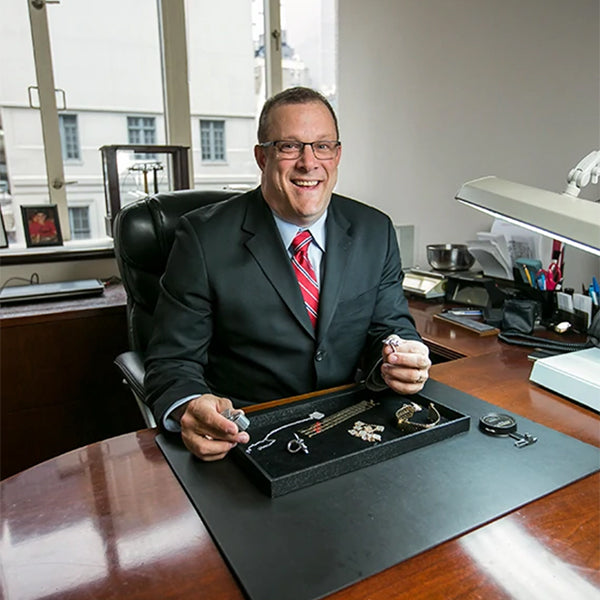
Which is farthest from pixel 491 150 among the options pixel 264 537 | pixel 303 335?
pixel 264 537

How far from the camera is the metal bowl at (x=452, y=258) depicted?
2188 millimetres

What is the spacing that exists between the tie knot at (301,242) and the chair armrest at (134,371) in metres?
0.52

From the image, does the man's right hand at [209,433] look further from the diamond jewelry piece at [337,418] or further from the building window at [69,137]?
the building window at [69,137]

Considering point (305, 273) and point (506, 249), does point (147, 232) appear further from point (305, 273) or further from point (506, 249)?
point (506, 249)

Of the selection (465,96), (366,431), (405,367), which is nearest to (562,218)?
(405,367)

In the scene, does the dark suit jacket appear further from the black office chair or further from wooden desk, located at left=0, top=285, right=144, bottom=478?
wooden desk, located at left=0, top=285, right=144, bottom=478

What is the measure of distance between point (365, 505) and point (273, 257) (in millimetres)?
693

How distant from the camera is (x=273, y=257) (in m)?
1.26

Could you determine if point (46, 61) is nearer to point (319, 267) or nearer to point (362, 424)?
point (319, 267)

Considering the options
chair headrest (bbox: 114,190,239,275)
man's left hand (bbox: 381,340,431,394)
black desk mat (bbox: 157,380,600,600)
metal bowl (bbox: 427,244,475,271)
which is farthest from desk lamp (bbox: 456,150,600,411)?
metal bowl (bbox: 427,244,475,271)

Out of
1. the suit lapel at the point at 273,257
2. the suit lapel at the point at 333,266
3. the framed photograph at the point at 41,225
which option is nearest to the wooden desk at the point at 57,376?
the framed photograph at the point at 41,225

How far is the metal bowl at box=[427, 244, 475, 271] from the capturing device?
2188mm

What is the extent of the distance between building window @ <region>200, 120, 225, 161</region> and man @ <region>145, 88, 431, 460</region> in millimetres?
1448

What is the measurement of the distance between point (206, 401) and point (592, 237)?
2.29 ft
